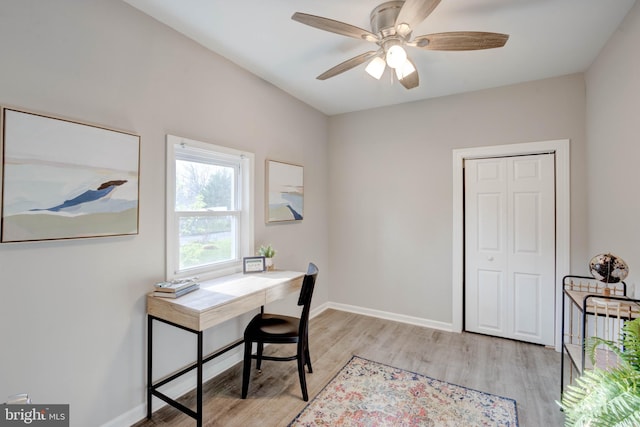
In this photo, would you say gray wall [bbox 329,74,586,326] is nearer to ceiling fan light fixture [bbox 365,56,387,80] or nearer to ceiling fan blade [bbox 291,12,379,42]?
ceiling fan light fixture [bbox 365,56,387,80]

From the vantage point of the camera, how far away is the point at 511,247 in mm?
3182

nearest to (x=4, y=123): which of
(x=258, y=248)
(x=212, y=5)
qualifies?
(x=212, y=5)

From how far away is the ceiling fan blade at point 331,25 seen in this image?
64.2 inches

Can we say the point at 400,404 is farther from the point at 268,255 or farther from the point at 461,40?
the point at 461,40

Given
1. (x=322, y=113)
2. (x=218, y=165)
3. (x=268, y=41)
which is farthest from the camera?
(x=322, y=113)

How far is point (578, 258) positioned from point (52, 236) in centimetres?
415

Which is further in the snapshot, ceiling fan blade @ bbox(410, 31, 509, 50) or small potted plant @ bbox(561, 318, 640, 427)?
ceiling fan blade @ bbox(410, 31, 509, 50)

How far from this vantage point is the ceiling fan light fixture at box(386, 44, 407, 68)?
178cm

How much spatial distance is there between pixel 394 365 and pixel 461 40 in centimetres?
260

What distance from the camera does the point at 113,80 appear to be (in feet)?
6.02

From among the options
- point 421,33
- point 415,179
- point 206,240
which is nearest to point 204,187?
point 206,240

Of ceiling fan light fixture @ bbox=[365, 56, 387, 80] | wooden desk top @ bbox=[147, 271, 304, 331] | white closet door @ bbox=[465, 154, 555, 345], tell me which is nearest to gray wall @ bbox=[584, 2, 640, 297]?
white closet door @ bbox=[465, 154, 555, 345]

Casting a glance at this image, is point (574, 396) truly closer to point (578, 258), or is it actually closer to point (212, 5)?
point (578, 258)

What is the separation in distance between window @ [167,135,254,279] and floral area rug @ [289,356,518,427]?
1.33 meters
